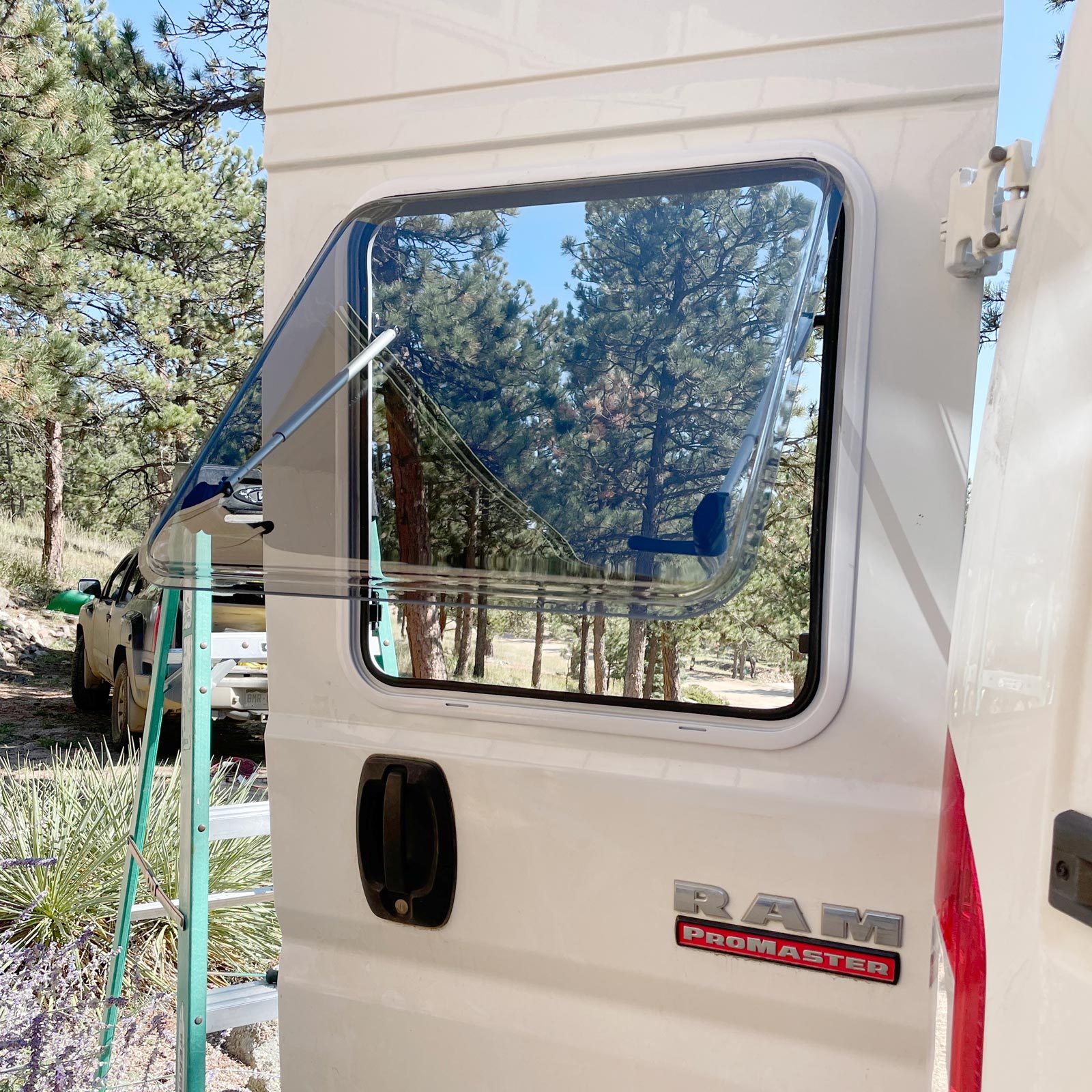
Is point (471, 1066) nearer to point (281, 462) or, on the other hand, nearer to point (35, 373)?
point (281, 462)

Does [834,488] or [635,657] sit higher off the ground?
[834,488]

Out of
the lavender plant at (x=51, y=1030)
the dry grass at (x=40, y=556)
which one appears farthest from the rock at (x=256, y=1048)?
the dry grass at (x=40, y=556)

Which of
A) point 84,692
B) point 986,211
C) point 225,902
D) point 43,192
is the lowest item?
point 84,692

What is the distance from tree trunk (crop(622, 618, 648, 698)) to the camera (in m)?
1.32

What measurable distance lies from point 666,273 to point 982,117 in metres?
0.40

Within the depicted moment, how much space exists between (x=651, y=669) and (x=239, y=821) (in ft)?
4.32

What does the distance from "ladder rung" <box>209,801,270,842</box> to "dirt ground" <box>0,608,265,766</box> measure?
4924 mm

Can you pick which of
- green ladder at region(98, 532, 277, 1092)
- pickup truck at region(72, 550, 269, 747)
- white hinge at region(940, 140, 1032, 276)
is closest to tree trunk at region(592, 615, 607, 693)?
white hinge at region(940, 140, 1032, 276)

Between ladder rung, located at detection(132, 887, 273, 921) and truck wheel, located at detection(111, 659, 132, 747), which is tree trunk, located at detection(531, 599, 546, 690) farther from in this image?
truck wheel, located at detection(111, 659, 132, 747)

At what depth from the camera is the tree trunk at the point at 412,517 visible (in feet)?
4.82

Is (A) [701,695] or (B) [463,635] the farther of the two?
(B) [463,635]

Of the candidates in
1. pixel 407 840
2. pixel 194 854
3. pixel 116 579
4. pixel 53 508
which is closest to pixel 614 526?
pixel 407 840

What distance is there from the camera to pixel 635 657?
1.33 meters

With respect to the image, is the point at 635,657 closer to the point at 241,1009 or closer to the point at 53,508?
the point at 241,1009
